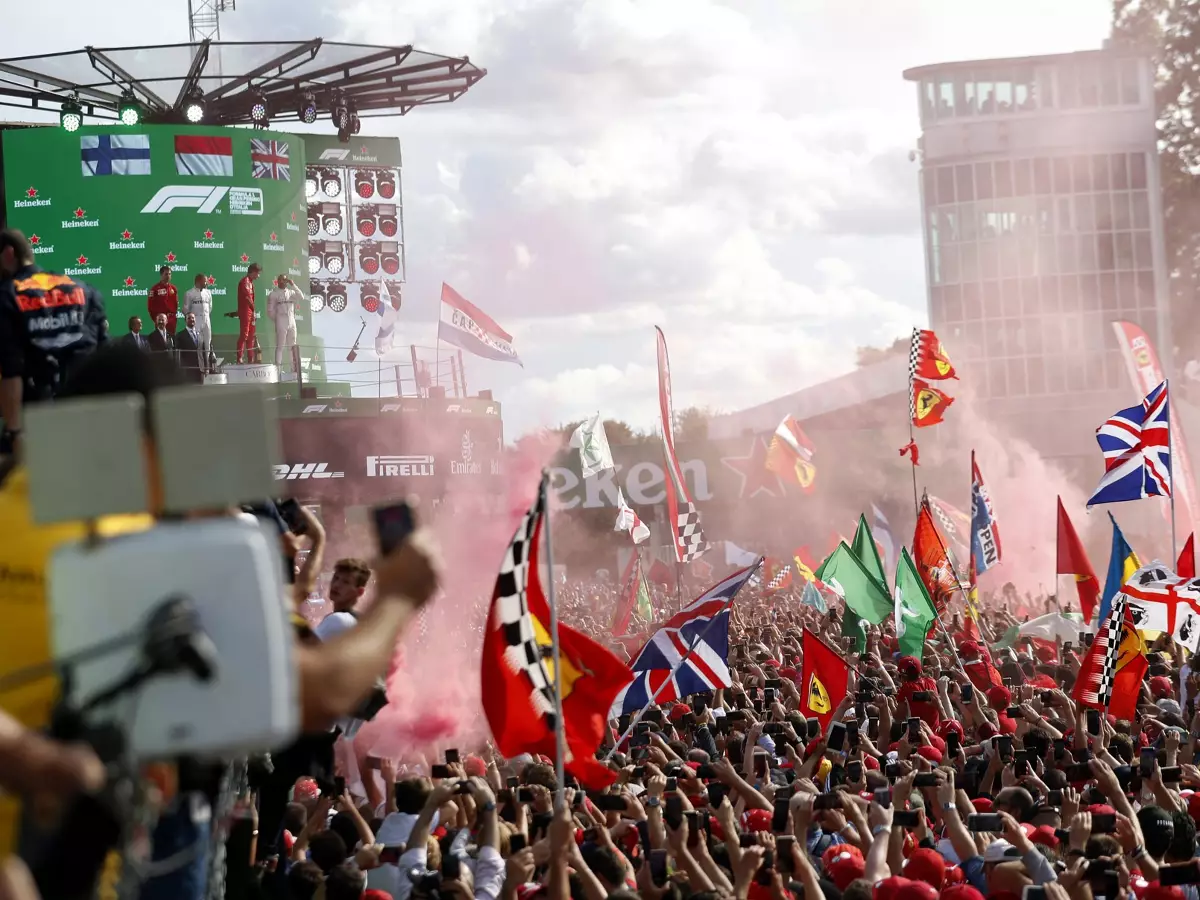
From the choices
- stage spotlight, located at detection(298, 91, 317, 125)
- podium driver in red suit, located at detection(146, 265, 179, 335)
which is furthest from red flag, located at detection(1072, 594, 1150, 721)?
stage spotlight, located at detection(298, 91, 317, 125)

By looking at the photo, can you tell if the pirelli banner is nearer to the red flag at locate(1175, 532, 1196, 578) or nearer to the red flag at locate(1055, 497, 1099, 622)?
the red flag at locate(1055, 497, 1099, 622)

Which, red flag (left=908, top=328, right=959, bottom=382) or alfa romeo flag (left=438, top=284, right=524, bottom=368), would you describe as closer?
red flag (left=908, top=328, right=959, bottom=382)

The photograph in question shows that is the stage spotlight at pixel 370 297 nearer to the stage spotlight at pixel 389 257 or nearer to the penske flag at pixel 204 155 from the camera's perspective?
the stage spotlight at pixel 389 257

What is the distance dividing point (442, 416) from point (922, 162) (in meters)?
32.7

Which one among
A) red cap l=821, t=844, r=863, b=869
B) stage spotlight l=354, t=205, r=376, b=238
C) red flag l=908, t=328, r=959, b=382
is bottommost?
red cap l=821, t=844, r=863, b=869

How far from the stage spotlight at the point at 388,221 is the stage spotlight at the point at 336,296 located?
4.68ft

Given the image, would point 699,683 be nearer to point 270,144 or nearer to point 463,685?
point 463,685

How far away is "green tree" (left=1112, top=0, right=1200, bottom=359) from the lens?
56.6 meters

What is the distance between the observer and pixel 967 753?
9812 millimetres

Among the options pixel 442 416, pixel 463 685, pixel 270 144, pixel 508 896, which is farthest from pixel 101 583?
pixel 270 144

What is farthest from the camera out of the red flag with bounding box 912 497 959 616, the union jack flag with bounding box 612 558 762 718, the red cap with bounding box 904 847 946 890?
the red flag with bounding box 912 497 959 616

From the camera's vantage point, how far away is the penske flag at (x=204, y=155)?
2703cm

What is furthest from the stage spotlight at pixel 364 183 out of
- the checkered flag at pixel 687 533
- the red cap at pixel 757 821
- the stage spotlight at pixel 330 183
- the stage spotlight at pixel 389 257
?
the red cap at pixel 757 821

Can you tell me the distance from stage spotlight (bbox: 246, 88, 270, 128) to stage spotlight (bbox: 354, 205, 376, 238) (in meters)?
3.76
